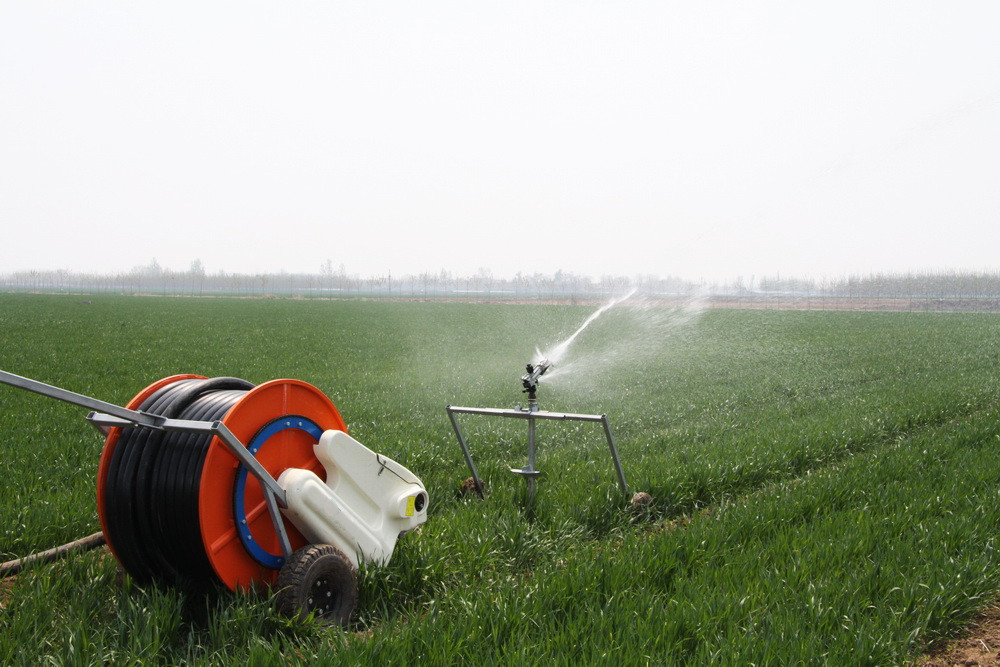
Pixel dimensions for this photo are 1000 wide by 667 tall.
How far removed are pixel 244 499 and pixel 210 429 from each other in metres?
0.58

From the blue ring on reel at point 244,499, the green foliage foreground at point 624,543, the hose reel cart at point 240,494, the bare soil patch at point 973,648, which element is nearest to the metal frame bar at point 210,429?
the hose reel cart at point 240,494

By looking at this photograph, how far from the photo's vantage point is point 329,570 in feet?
A: 12.4


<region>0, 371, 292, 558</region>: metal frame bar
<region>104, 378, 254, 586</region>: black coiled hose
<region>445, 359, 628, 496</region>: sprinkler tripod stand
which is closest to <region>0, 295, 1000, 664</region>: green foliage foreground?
<region>104, 378, 254, 586</region>: black coiled hose

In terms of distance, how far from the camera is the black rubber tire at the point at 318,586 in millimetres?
3598

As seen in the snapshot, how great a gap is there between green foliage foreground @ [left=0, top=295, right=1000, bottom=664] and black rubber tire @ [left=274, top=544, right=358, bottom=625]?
0.10 m

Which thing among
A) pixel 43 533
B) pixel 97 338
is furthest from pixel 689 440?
pixel 97 338

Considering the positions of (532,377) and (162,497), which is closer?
(162,497)

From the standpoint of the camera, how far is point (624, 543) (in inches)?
199

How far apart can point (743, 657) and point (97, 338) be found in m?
26.9

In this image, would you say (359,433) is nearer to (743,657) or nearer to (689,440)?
(689,440)

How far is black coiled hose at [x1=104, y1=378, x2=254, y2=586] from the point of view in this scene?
3637 millimetres

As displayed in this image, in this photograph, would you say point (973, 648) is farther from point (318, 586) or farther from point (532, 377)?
point (318, 586)

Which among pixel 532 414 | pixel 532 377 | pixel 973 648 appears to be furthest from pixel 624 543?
pixel 973 648

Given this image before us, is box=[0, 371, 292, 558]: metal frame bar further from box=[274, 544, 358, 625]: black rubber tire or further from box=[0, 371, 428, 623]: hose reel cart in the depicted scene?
box=[274, 544, 358, 625]: black rubber tire
